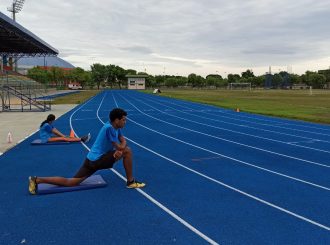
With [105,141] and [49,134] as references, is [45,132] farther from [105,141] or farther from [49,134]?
[105,141]

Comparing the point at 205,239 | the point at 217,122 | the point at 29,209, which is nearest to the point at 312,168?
the point at 205,239

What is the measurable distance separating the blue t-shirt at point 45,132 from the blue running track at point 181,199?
469 mm

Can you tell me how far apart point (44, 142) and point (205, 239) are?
855 centimetres

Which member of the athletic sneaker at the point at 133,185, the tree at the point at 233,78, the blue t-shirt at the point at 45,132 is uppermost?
the tree at the point at 233,78

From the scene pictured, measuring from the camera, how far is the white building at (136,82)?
124 m

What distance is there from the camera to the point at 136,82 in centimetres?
12412

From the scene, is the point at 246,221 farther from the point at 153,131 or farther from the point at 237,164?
the point at 153,131

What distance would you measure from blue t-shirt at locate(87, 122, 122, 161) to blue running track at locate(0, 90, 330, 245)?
0.72 metres

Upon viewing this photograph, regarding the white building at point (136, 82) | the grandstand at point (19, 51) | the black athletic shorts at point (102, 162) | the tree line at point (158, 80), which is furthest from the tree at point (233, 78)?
the black athletic shorts at point (102, 162)

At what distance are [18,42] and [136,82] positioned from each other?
88731 millimetres

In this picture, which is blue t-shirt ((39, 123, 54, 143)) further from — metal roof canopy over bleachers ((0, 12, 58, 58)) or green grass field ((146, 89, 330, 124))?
green grass field ((146, 89, 330, 124))

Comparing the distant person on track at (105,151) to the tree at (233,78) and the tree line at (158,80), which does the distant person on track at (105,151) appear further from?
the tree at (233,78)

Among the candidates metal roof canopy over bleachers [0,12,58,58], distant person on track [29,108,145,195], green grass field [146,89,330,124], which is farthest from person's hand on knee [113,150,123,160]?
metal roof canopy over bleachers [0,12,58,58]

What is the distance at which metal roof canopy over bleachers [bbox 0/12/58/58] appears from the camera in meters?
26.5
